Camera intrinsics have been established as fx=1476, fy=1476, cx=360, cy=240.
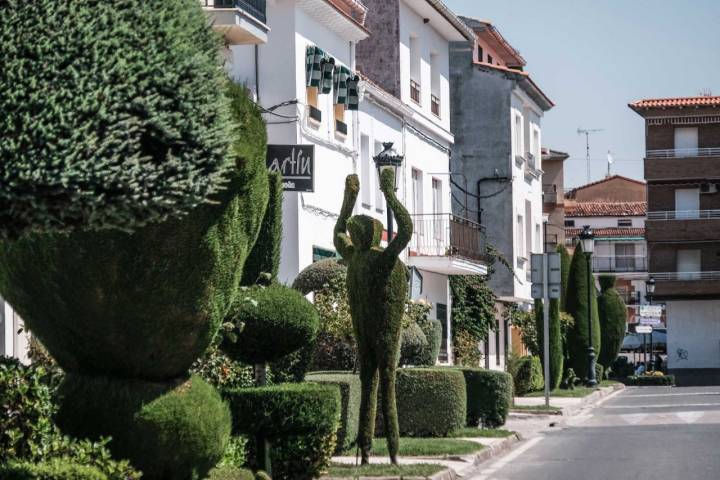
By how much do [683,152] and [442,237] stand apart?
3834cm

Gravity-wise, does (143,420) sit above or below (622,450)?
above

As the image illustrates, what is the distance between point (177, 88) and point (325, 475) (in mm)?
7334

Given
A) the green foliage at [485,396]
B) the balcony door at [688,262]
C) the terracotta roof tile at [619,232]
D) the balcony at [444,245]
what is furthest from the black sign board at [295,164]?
the terracotta roof tile at [619,232]

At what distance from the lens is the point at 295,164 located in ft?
75.6

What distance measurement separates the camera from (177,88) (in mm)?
7770

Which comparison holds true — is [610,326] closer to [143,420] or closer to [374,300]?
[374,300]

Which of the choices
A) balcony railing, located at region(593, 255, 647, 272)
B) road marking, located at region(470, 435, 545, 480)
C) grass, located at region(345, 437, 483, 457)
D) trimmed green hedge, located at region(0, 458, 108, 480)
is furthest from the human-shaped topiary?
balcony railing, located at region(593, 255, 647, 272)

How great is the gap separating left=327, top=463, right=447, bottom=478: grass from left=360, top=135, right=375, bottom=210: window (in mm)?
15924

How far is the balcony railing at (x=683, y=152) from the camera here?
71.2 m

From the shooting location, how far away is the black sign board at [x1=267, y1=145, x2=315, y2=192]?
22.8m

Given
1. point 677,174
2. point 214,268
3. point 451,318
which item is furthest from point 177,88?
point 677,174

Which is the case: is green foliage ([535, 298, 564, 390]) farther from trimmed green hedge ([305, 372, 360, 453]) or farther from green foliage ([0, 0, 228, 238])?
green foliage ([0, 0, 228, 238])

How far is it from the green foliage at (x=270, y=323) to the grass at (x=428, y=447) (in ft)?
14.7

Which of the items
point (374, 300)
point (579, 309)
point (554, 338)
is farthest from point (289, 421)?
point (579, 309)
